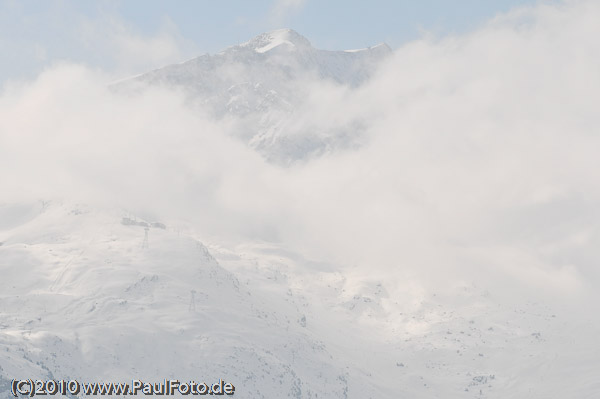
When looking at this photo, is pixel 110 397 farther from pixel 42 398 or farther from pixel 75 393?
pixel 42 398

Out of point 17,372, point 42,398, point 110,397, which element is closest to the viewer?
point 42,398

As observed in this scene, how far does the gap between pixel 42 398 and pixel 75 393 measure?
764 inches

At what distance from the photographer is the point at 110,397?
198 m

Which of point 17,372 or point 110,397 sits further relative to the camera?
point 110,397

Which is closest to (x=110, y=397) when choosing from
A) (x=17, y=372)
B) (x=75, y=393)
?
(x=75, y=393)

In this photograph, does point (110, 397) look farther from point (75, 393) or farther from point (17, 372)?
point (17, 372)

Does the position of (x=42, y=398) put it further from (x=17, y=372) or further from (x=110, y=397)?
(x=110, y=397)

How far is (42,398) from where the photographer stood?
170 m

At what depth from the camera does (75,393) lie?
619 feet

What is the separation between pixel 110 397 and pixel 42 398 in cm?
2966

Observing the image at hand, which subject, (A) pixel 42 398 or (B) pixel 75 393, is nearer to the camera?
(A) pixel 42 398

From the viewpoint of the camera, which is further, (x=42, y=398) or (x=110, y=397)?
(x=110, y=397)

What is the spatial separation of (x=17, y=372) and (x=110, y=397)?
1008 inches

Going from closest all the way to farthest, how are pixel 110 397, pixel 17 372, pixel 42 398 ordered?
pixel 42 398 < pixel 17 372 < pixel 110 397
